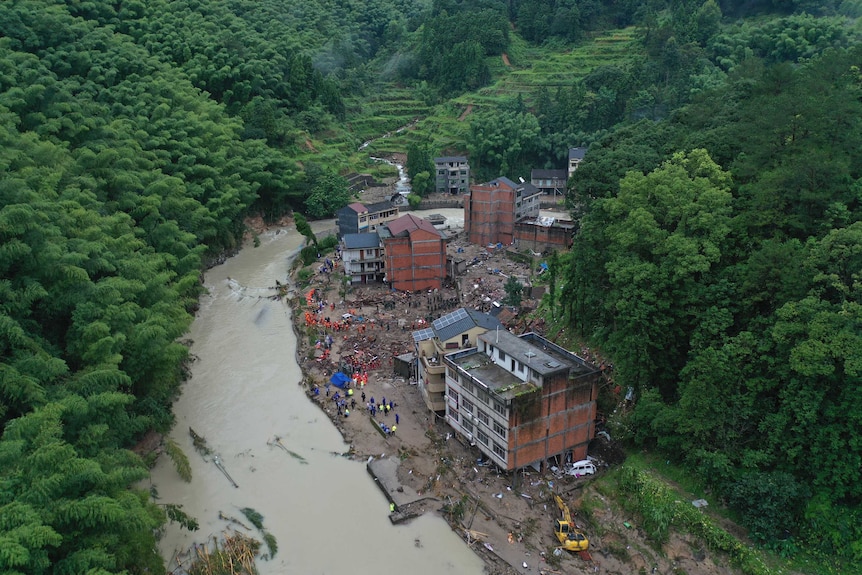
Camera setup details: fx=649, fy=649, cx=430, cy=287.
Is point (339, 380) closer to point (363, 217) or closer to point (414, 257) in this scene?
point (414, 257)

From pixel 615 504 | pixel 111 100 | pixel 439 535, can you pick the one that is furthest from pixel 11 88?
pixel 615 504

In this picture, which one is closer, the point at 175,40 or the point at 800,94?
the point at 800,94

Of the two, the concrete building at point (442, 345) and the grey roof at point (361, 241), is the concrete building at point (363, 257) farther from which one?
the concrete building at point (442, 345)

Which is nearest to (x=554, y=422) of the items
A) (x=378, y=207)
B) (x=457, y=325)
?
(x=457, y=325)

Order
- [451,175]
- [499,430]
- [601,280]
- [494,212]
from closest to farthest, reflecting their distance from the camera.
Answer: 1. [499,430]
2. [601,280]
3. [494,212]
4. [451,175]

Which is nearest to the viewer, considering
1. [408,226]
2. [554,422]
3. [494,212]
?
[554,422]

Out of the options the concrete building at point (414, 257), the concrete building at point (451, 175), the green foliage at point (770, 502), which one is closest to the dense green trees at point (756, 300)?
the green foliage at point (770, 502)

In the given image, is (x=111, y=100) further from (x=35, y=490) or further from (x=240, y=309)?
(x=35, y=490)

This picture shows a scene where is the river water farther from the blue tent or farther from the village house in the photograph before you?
the village house
